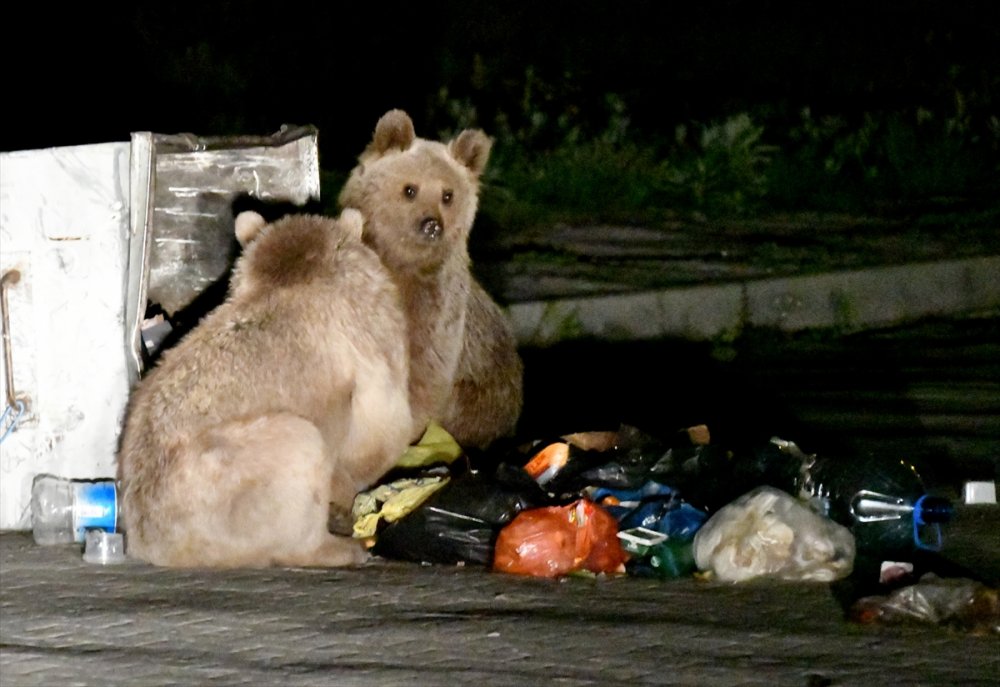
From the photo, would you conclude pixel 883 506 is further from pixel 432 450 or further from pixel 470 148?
pixel 470 148

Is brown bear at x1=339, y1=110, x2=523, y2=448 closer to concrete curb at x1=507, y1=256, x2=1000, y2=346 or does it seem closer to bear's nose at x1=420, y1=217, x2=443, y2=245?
bear's nose at x1=420, y1=217, x2=443, y2=245

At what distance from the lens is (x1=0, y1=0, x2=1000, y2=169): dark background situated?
758 inches

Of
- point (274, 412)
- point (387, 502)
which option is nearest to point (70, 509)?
point (274, 412)

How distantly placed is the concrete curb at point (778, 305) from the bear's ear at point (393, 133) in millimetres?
3810

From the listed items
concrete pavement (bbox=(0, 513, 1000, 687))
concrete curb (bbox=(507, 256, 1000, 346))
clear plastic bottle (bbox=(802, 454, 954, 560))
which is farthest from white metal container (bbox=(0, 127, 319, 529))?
concrete curb (bbox=(507, 256, 1000, 346))

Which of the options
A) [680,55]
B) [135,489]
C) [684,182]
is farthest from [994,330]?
[680,55]

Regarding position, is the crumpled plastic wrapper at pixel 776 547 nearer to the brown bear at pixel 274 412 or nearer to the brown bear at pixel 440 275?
the brown bear at pixel 274 412

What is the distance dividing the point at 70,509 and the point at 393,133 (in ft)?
8.87

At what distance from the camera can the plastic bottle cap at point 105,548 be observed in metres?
6.43

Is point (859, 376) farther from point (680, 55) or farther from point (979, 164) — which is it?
point (680, 55)

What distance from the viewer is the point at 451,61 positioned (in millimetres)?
21328

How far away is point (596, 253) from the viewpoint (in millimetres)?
14008

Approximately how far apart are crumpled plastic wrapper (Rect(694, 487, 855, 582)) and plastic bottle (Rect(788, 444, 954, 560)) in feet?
1.13

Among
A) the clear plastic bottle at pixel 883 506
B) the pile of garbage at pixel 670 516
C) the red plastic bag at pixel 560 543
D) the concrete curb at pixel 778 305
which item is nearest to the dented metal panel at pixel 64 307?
the pile of garbage at pixel 670 516
